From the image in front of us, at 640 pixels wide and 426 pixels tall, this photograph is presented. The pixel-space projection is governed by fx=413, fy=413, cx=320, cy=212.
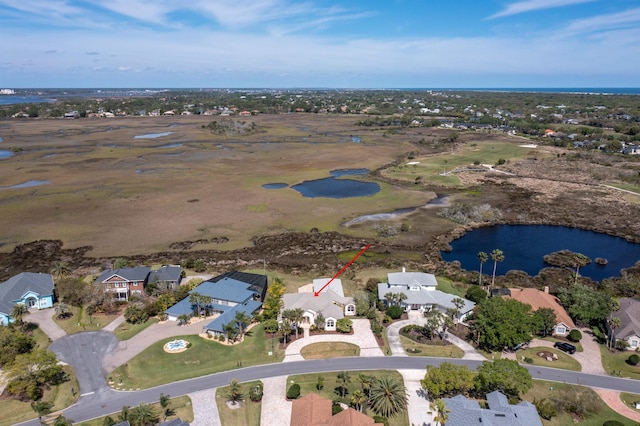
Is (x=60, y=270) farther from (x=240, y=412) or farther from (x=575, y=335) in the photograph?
(x=575, y=335)

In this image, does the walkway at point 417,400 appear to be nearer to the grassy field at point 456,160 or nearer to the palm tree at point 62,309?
the palm tree at point 62,309

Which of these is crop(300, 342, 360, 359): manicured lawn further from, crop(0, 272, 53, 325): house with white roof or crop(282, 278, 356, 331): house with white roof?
crop(0, 272, 53, 325): house with white roof

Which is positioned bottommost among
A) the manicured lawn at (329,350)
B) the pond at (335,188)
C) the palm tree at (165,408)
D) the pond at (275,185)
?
the manicured lawn at (329,350)

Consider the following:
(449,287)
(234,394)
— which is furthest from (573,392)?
(234,394)

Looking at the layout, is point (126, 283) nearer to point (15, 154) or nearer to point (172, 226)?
point (172, 226)

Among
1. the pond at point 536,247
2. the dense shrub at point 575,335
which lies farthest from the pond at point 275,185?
the dense shrub at point 575,335

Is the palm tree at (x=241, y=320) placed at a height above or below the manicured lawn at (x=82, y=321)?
above
